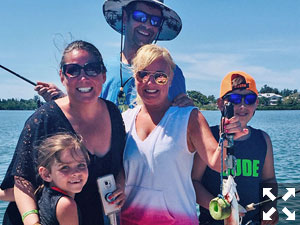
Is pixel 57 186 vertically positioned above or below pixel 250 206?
above

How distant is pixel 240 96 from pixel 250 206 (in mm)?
1166

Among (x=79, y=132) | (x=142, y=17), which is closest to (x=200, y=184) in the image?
(x=79, y=132)

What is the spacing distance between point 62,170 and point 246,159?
6.98 ft

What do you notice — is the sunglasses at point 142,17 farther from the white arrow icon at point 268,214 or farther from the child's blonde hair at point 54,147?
the white arrow icon at point 268,214

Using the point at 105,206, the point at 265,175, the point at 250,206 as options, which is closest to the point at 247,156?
the point at 265,175

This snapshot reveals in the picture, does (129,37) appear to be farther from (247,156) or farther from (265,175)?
(265,175)

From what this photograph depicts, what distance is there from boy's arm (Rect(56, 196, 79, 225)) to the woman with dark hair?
0.58ft

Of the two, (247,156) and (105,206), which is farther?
(247,156)

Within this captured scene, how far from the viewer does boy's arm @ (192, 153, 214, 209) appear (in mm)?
3479

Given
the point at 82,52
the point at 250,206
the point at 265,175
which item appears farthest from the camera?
the point at 265,175

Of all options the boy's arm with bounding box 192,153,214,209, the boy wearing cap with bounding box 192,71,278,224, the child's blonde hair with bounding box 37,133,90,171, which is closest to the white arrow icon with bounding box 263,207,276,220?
the boy wearing cap with bounding box 192,71,278,224

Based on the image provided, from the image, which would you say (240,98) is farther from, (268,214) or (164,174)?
(164,174)

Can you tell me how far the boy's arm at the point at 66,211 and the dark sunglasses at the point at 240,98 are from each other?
208 cm

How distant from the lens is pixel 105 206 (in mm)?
2791
